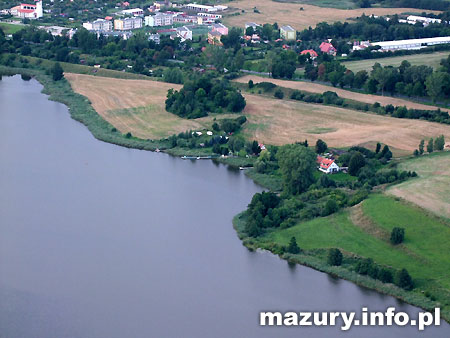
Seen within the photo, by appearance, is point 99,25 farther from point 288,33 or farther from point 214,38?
point 288,33

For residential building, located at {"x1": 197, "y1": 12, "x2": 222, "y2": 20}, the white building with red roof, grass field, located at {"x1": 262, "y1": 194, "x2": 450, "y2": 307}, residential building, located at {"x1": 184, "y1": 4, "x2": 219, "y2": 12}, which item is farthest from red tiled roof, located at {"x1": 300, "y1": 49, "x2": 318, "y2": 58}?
grass field, located at {"x1": 262, "y1": 194, "x2": 450, "y2": 307}

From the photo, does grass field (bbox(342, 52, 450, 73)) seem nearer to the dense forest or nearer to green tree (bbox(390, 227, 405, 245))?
the dense forest

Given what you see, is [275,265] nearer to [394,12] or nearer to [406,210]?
[406,210]

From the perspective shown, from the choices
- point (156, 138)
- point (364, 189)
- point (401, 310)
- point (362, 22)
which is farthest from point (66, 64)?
point (401, 310)

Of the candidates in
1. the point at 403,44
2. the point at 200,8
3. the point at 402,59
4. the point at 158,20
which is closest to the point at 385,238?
the point at 402,59

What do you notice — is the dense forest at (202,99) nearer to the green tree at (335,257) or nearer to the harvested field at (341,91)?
the harvested field at (341,91)

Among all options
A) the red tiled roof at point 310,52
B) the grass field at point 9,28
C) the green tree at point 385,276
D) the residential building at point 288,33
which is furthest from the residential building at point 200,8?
the green tree at point 385,276
